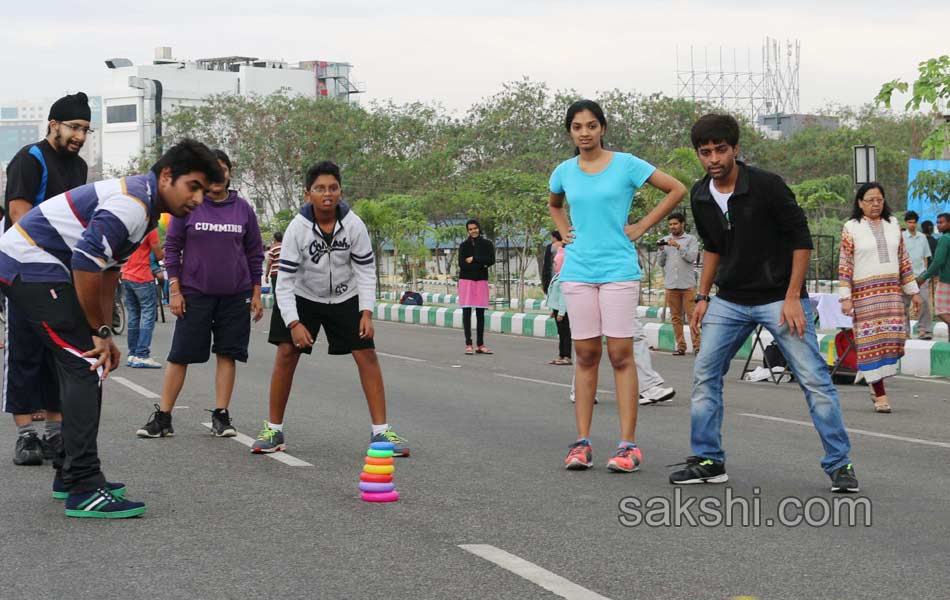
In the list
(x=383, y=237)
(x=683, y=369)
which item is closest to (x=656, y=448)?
(x=683, y=369)

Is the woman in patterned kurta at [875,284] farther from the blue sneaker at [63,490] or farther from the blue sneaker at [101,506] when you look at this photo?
the blue sneaker at [101,506]

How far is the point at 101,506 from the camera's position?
6.39 metres

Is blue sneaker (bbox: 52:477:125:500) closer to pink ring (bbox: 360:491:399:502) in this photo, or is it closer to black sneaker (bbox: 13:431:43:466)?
black sneaker (bbox: 13:431:43:466)

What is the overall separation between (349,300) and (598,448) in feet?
6.47

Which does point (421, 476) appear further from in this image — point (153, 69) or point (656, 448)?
point (153, 69)

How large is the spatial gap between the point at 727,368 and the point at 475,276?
41.3 ft

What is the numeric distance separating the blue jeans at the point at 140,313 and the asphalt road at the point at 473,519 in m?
4.64

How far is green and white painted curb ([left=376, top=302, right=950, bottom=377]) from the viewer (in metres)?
16.2

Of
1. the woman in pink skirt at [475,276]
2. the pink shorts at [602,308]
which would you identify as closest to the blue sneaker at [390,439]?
the pink shorts at [602,308]

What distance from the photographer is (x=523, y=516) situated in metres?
6.54

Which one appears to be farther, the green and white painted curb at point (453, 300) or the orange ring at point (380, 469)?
the green and white painted curb at point (453, 300)

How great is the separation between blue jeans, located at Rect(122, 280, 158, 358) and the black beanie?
8.37 meters

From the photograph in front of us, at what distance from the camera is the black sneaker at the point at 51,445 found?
7910 mm
